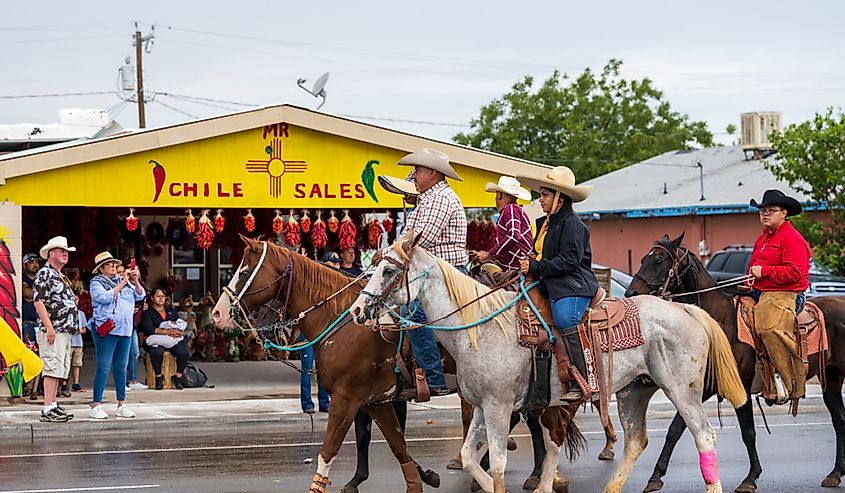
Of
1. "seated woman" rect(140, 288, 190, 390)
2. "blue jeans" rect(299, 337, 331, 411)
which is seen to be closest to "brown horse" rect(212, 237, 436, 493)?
"blue jeans" rect(299, 337, 331, 411)

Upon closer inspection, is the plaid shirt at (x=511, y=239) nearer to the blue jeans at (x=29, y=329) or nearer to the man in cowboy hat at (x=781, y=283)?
the man in cowboy hat at (x=781, y=283)

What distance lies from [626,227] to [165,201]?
95.7 ft

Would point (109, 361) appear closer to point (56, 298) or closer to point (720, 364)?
point (56, 298)

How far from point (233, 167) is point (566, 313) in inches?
368

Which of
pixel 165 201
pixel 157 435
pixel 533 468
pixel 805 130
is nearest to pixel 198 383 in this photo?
pixel 165 201

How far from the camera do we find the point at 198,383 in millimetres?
18297

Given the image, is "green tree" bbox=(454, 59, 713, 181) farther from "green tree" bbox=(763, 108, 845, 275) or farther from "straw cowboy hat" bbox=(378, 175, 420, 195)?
"straw cowboy hat" bbox=(378, 175, 420, 195)

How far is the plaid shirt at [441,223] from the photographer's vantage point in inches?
381

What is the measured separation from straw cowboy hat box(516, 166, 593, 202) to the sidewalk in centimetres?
638

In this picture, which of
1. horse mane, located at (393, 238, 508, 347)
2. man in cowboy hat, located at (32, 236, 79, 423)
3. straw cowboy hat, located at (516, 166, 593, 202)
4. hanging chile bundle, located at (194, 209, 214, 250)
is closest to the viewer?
horse mane, located at (393, 238, 508, 347)

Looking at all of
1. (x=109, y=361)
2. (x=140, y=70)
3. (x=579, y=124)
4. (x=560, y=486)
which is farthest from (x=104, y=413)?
(x=579, y=124)

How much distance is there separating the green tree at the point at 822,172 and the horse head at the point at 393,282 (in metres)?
22.8

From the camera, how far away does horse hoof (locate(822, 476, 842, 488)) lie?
1056 centimetres

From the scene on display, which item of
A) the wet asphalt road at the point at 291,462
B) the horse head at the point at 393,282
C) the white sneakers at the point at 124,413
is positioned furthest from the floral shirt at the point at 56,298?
the horse head at the point at 393,282
